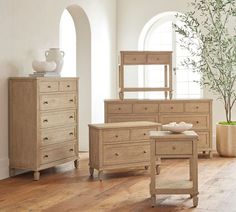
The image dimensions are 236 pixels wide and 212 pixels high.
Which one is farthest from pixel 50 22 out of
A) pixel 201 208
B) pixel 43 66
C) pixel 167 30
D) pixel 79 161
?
pixel 201 208

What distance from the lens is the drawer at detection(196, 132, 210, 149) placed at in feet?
24.0

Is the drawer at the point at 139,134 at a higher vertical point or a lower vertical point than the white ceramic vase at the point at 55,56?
lower

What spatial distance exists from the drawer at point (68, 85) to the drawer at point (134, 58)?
1.07 m

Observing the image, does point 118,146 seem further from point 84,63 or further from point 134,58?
point 84,63

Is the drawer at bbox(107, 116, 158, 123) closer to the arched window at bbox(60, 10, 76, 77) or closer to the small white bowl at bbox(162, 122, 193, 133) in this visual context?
the arched window at bbox(60, 10, 76, 77)

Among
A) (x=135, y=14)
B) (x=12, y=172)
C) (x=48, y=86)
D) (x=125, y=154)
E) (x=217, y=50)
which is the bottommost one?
(x=12, y=172)

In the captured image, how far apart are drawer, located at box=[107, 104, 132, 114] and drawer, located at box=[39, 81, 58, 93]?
1.26 m

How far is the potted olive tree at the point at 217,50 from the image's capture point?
7.29m

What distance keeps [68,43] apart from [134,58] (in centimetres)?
217

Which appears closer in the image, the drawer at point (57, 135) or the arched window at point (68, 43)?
the drawer at point (57, 135)

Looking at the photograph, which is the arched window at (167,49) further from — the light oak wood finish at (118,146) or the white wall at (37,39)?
the light oak wood finish at (118,146)

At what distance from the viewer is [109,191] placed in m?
5.25

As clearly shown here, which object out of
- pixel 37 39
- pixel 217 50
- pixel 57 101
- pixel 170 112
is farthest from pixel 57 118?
pixel 217 50

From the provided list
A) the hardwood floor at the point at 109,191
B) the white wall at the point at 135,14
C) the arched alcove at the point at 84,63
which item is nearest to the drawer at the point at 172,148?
the hardwood floor at the point at 109,191
